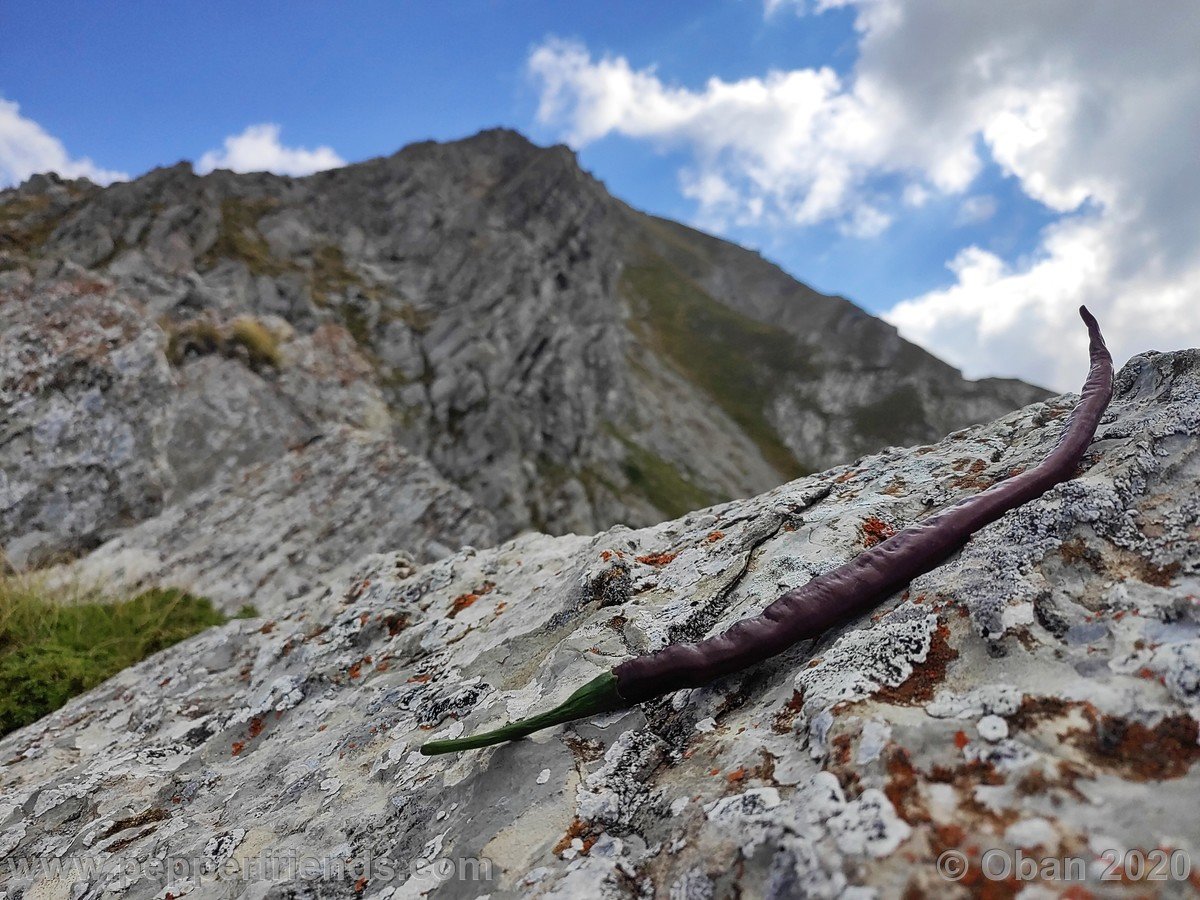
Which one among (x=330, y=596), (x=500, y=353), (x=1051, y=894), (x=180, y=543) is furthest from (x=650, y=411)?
(x=1051, y=894)

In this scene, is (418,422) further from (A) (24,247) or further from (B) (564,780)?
(B) (564,780)

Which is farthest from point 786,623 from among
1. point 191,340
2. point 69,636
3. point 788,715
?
point 191,340

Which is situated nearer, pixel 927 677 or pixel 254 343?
pixel 927 677

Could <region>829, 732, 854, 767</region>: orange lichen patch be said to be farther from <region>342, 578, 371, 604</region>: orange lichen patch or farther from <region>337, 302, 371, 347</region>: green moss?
<region>337, 302, 371, 347</region>: green moss

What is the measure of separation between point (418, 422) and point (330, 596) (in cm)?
A: 3894

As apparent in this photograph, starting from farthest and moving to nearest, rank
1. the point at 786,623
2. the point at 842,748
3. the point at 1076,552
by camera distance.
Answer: the point at 786,623
the point at 1076,552
the point at 842,748

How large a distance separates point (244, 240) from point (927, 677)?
61750 mm

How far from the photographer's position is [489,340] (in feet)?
181

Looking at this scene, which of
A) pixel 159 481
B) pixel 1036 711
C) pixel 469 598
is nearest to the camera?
pixel 1036 711

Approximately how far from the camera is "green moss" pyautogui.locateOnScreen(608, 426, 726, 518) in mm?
60781

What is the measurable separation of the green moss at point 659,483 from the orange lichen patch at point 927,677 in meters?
53.6

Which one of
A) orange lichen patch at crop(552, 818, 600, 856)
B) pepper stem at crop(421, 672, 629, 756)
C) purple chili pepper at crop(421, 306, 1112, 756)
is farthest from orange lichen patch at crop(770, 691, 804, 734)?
orange lichen patch at crop(552, 818, 600, 856)

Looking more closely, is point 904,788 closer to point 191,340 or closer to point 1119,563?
point 1119,563

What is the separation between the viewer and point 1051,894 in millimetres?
1843
